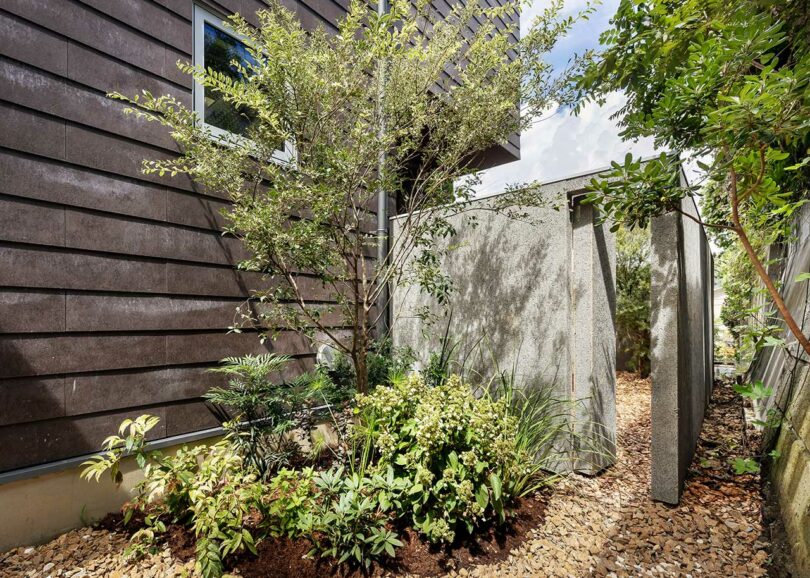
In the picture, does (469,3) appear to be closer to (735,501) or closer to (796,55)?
(796,55)

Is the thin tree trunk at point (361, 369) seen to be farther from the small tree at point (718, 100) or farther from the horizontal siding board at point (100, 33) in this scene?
the horizontal siding board at point (100, 33)

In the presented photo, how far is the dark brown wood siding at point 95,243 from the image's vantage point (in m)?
2.17

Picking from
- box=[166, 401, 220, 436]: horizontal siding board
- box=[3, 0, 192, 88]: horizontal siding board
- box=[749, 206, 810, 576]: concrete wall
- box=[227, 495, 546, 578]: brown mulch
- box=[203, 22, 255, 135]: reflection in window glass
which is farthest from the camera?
box=[203, 22, 255, 135]: reflection in window glass

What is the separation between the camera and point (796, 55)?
6.40 ft

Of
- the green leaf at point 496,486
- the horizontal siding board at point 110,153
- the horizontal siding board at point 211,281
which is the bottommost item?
the green leaf at point 496,486

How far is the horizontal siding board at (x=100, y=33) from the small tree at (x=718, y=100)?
9.64 feet

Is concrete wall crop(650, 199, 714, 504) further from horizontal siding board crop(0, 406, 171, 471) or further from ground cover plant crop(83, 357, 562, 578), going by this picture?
horizontal siding board crop(0, 406, 171, 471)

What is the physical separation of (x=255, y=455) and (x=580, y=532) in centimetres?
206

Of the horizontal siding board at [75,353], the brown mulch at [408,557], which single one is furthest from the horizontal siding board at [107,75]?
the brown mulch at [408,557]

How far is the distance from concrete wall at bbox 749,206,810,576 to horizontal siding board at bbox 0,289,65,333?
3764 mm

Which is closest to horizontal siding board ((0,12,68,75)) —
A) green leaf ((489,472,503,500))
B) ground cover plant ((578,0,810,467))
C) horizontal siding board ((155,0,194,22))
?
horizontal siding board ((155,0,194,22))

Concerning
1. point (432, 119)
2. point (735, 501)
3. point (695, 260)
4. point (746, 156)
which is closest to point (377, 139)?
point (432, 119)

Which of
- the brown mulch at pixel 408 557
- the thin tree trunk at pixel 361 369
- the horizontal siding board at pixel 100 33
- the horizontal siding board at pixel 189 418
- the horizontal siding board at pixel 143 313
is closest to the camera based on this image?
the brown mulch at pixel 408 557

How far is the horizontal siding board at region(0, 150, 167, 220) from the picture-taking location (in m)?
2.17
